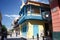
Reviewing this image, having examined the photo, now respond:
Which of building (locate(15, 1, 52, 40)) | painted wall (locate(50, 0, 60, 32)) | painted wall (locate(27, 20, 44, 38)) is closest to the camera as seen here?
painted wall (locate(50, 0, 60, 32))

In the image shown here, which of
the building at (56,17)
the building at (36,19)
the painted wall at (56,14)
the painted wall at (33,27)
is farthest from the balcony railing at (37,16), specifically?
the building at (56,17)

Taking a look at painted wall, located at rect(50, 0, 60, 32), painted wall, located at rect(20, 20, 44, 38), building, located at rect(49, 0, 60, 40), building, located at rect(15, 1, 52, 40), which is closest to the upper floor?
building, located at rect(15, 1, 52, 40)

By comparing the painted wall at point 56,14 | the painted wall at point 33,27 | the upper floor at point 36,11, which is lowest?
the painted wall at point 33,27

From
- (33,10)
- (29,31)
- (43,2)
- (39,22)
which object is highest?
(43,2)

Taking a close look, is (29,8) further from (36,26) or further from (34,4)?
(36,26)

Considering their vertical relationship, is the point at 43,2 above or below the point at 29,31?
above

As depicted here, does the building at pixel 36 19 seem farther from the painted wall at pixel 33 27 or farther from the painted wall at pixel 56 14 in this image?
the painted wall at pixel 56 14

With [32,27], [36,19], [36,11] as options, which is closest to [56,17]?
[36,19]

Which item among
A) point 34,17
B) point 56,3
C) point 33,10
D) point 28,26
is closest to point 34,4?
point 33,10

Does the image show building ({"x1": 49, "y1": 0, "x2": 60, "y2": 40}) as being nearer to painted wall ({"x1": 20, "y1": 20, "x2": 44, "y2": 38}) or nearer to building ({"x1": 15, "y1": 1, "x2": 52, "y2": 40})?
building ({"x1": 15, "y1": 1, "x2": 52, "y2": 40})

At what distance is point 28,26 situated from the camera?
2008 centimetres

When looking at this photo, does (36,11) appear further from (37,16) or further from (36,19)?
(36,19)

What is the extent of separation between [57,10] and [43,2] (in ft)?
46.6

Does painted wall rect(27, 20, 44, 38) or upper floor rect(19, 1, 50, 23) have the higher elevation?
upper floor rect(19, 1, 50, 23)
